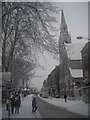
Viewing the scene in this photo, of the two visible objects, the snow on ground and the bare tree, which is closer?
Result: the bare tree

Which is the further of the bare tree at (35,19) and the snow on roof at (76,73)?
the snow on roof at (76,73)

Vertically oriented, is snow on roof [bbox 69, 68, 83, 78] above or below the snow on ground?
above

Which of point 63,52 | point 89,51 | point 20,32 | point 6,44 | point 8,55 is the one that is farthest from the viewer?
point 89,51

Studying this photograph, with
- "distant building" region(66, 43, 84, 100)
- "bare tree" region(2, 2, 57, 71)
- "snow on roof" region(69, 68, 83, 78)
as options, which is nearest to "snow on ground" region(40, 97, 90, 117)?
"bare tree" region(2, 2, 57, 71)

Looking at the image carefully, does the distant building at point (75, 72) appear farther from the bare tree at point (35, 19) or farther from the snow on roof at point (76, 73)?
the bare tree at point (35, 19)

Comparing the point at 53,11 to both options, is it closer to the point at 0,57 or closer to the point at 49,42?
the point at 49,42

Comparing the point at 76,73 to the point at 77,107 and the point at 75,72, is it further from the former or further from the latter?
Answer: the point at 77,107


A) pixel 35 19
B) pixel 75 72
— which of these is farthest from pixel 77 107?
pixel 75 72

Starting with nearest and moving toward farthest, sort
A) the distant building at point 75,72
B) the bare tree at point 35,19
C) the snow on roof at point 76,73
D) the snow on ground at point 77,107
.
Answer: the bare tree at point 35,19 < the snow on ground at point 77,107 < the distant building at point 75,72 < the snow on roof at point 76,73

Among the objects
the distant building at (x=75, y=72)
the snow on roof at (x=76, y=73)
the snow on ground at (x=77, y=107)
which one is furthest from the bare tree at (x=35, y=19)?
the snow on roof at (x=76, y=73)

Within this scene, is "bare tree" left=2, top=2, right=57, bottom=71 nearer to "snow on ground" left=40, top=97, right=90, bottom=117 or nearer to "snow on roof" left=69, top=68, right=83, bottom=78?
"snow on ground" left=40, top=97, right=90, bottom=117

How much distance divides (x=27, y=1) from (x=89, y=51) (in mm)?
48712

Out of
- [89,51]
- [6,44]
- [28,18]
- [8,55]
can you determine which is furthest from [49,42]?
[89,51]

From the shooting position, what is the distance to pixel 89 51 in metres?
64.5
